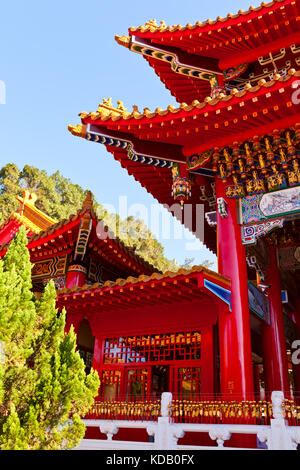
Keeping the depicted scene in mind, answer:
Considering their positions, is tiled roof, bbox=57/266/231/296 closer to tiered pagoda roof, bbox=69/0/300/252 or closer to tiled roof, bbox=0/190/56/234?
tiered pagoda roof, bbox=69/0/300/252

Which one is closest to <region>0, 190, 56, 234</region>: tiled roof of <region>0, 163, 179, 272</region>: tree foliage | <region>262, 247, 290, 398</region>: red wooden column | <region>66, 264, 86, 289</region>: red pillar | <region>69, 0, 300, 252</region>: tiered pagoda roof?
<region>66, 264, 86, 289</region>: red pillar

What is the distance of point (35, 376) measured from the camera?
479cm

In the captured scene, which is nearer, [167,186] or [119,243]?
[167,186]

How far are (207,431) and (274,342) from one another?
4.62m

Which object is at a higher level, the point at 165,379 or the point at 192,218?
the point at 192,218

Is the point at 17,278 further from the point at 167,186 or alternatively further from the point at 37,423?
the point at 167,186

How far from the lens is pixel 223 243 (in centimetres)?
816

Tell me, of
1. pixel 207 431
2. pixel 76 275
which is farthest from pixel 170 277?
pixel 76 275

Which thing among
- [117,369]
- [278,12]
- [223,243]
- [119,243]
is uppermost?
[278,12]

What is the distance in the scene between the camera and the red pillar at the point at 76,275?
37.0ft

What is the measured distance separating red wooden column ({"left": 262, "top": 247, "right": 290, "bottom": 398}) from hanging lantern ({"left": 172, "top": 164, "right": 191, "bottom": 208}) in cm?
343

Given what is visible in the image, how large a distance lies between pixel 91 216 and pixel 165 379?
6.43m

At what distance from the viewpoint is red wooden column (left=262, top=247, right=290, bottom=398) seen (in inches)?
372
